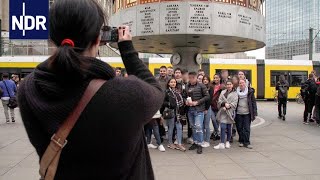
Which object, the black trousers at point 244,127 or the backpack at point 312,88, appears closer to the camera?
the black trousers at point 244,127

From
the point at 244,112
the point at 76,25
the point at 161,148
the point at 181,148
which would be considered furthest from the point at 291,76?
the point at 76,25

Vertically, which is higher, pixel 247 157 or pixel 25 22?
pixel 25 22

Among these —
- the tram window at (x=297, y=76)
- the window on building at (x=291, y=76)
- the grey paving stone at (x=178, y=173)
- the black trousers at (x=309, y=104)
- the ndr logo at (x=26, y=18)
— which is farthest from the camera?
the tram window at (x=297, y=76)

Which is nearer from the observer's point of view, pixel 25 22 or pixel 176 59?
pixel 25 22

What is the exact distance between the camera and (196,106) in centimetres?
828

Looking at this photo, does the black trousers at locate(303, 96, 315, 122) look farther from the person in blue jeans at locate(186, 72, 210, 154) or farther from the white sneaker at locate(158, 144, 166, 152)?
the white sneaker at locate(158, 144, 166, 152)

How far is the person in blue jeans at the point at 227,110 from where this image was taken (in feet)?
28.0

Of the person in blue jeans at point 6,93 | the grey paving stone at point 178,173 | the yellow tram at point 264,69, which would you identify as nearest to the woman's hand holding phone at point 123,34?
the grey paving stone at point 178,173

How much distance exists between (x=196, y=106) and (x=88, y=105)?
7025 mm

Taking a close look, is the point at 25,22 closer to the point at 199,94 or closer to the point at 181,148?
the point at 199,94

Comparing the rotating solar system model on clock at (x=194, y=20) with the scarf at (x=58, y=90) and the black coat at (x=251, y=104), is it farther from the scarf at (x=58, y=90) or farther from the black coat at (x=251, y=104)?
the scarf at (x=58, y=90)

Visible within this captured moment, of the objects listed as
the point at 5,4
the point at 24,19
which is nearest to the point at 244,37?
the point at 24,19

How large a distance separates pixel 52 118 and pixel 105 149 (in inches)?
9.0

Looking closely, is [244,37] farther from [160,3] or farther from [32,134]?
[32,134]
